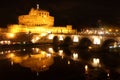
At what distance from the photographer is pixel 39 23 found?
8106 centimetres

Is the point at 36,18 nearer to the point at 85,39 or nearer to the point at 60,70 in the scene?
the point at 85,39

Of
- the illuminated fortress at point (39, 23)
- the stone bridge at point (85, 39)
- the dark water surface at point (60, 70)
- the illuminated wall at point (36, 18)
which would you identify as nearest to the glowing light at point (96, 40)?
the stone bridge at point (85, 39)

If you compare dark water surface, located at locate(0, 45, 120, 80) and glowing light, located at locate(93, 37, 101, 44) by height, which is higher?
glowing light, located at locate(93, 37, 101, 44)

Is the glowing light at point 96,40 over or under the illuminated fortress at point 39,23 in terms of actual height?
under

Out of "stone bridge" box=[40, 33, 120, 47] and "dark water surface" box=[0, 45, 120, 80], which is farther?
"stone bridge" box=[40, 33, 120, 47]

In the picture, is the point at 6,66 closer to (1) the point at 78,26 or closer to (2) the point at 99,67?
(2) the point at 99,67

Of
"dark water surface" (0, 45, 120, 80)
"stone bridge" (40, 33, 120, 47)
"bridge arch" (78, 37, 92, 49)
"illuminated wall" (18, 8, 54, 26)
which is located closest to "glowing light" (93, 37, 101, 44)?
"stone bridge" (40, 33, 120, 47)

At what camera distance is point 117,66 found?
110 ft

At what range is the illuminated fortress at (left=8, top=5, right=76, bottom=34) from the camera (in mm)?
73812

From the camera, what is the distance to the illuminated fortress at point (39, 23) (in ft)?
242

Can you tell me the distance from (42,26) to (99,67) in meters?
44.8

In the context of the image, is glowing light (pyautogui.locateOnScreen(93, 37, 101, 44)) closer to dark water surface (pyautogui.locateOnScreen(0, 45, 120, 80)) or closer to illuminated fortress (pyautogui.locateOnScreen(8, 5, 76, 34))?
dark water surface (pyautogui.locateOnScreen(0, 45, 120, 80))

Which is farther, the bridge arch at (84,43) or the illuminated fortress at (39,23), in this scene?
the illuminated fortress at (39,23)

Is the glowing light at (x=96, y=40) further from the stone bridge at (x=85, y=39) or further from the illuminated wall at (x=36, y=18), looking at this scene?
the illuminated wall at (x=36, y=18)
